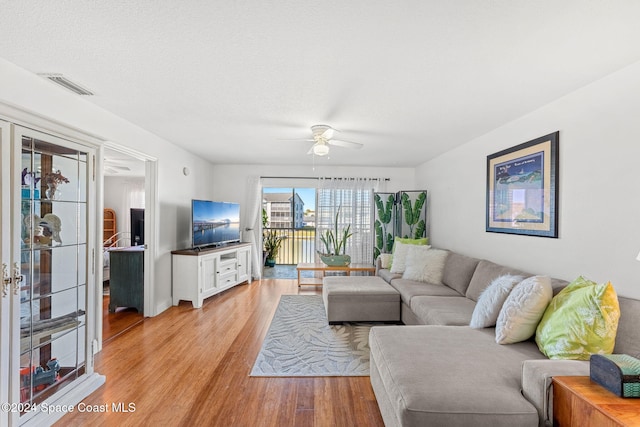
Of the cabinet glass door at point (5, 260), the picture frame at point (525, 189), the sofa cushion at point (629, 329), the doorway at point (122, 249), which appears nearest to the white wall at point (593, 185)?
the picture frame at point (525, 189)

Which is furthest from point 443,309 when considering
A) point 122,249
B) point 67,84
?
point 122,249

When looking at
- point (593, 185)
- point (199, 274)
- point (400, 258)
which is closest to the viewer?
point (593, 185)

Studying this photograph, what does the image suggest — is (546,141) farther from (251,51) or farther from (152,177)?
(152,177)

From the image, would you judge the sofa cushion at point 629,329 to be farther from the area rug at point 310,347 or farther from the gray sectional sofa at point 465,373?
the area rug at point 310,347

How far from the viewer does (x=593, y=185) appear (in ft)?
7.22

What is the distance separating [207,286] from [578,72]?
463cm

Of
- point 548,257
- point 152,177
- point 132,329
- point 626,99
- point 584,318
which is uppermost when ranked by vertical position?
point 626,99

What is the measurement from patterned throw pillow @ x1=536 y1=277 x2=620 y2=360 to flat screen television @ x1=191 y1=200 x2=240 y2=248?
13.6 feet

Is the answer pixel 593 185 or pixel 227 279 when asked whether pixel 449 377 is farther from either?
pixel 227 279

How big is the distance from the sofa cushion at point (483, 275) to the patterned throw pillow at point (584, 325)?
3.17ft

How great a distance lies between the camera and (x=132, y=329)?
346cm

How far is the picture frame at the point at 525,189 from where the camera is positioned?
101 inches

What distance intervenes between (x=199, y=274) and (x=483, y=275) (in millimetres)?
3534

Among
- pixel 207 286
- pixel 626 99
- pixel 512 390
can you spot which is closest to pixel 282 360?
pixel 512 390
